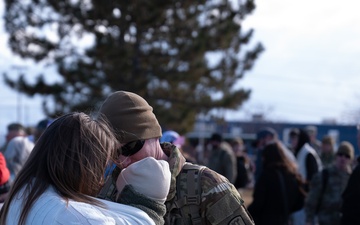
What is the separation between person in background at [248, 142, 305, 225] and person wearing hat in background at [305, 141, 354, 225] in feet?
0.86

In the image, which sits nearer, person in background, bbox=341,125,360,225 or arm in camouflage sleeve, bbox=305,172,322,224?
person in background, bbox=341,125,360,225

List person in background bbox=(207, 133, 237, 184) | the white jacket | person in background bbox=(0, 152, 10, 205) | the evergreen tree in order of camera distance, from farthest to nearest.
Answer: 1. the evergreen tree
2. person in background bbox=(207, 133, 237, 184)
3. person in background bbox=(0, 152, 10, 205)
4. the white jacket

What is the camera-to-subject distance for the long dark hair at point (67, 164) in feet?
6.91

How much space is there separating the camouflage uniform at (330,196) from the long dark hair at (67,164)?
5.72 metres

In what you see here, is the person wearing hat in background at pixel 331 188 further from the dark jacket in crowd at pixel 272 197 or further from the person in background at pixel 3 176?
the person in background at pixel 3 176

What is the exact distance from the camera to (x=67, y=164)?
212 cm

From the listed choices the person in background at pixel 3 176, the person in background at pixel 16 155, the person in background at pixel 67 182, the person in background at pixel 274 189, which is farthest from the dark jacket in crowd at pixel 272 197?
the person in background at pixel 67 182

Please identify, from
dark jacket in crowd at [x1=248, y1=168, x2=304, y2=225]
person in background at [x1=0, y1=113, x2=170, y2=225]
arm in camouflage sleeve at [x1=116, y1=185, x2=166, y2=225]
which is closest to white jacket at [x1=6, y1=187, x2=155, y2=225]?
person in background at [x1=0, y1=113, x2=170, y2=225]

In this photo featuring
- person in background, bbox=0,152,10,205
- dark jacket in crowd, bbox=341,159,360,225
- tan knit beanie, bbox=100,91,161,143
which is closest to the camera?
tan knit beanie, bbox=100,91,161,143

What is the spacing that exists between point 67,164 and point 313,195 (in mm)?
5912

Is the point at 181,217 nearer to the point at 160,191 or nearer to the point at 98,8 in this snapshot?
the point at 160,191

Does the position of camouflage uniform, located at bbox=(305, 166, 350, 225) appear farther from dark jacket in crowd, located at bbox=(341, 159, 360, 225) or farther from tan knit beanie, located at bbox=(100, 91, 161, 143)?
tan knit beanie, located at bbox=(100, 91, 161, 143)

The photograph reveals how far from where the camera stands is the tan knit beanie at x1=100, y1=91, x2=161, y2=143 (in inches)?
112

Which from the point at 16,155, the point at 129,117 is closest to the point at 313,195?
the point at 16,155
